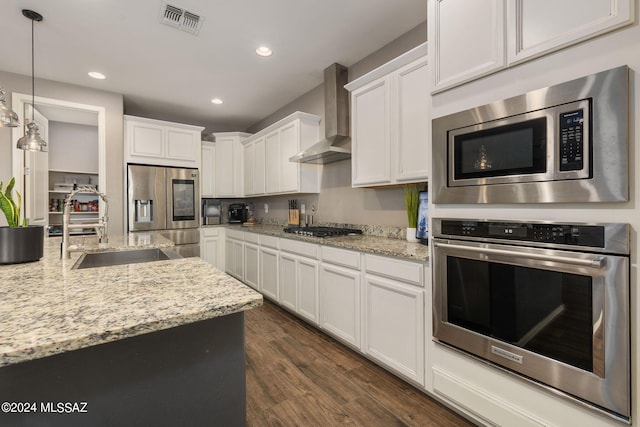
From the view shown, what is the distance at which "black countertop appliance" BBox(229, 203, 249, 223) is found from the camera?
16.4 feet

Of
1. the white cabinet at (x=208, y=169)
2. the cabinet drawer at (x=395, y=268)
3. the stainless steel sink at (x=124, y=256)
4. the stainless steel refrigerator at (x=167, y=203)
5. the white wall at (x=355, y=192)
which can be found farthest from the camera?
the white cabinet at (x=208, y=169)

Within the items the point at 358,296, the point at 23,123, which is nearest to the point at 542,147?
the point at 358,296

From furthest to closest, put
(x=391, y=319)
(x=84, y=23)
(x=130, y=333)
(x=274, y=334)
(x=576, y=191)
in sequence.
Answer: (x=274, y=334) → (x=84, y=23) → (x=391, y=319) → (x=576, y=191) → (x=130, y=333)

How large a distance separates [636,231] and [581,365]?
22.0 inches

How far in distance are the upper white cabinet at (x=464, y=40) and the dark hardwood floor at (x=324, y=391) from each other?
6.09 ft

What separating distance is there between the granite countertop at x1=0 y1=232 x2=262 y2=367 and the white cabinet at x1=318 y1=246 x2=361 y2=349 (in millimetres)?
1244

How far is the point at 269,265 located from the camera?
3451mm

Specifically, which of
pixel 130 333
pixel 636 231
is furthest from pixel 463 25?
pixel 130 333

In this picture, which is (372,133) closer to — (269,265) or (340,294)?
(340,294)

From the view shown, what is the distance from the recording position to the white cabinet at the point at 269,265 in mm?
3294

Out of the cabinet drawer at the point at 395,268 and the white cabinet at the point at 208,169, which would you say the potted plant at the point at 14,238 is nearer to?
the cabinet drawer at the point at 395,268

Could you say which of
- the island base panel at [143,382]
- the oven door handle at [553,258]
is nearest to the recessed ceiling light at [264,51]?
the oven door handle at [553,258]

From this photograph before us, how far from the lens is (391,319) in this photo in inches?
77.1

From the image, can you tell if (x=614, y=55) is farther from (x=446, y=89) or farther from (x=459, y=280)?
(x=459, y=280)
